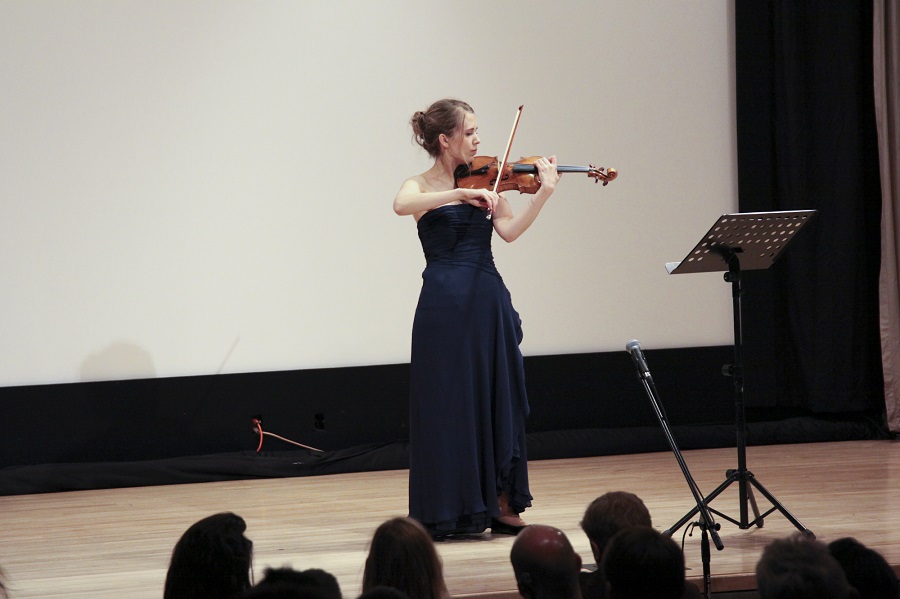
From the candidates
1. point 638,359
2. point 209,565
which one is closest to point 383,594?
point 209,565

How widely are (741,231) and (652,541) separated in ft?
5.90

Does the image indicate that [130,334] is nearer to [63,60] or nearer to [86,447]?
[86,447]

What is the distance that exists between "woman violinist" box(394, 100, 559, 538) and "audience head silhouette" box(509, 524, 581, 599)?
1.76 m

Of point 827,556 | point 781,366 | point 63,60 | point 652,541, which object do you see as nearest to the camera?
point 827,556

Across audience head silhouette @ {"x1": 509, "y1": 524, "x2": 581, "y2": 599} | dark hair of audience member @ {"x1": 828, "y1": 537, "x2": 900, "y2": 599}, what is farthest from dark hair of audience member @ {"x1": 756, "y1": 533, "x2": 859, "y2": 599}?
audience head silhouette @ {"x1": 509, "y1": 524, "x2": 581, "y2": 599}

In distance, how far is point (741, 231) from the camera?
3.39m

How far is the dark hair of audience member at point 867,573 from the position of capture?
5.85 ft

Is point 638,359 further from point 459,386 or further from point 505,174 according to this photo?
point 505,174

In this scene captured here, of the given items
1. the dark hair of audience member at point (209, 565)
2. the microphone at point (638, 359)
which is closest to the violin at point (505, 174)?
the microphone at point (638, 359)

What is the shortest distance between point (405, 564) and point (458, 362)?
181cm

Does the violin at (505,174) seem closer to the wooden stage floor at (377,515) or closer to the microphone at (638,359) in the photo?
the microphone at (638,359)

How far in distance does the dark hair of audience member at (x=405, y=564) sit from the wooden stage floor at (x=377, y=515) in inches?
43.9

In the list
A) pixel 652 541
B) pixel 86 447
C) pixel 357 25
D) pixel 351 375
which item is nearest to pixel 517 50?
pixel 357 25

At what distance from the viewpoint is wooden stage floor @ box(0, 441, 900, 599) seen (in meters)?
3.38
